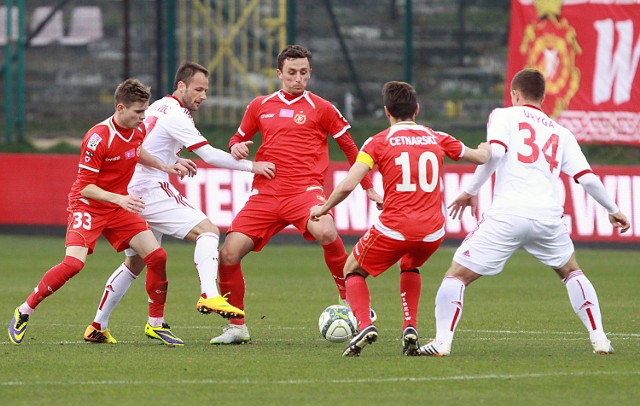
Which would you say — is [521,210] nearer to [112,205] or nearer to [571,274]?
[571,274]

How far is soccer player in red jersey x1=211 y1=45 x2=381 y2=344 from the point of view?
10227 millimetres

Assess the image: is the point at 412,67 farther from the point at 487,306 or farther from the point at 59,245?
the point at 487,306

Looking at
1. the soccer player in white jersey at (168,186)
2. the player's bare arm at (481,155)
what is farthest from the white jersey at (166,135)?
the player's bare arm at (481,155)

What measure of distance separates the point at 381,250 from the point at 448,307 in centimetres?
59

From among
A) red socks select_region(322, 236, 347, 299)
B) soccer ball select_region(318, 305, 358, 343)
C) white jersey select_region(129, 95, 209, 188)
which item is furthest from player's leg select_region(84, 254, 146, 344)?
soccer ball select_region(318, 305, 358, 343)

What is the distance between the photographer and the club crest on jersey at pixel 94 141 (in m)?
9.73

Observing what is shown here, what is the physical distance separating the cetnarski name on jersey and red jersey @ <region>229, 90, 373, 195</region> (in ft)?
4.66

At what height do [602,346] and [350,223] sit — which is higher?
[602,346]

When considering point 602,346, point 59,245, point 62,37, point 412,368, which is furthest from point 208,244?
point 62,37

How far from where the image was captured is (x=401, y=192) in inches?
352

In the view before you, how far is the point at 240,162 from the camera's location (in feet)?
33.8

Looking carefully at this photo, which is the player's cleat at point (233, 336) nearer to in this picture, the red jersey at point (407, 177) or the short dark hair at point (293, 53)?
the red jersey at point (407, 177)

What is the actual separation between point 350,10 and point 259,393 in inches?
614

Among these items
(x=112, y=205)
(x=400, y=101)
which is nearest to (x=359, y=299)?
(x=400, y=101)
